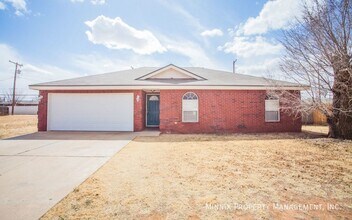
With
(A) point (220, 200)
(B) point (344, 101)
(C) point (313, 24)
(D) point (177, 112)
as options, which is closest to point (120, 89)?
(D) point (177, 112)

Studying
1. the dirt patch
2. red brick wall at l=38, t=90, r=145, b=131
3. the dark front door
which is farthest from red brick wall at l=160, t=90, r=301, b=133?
the dirt patch

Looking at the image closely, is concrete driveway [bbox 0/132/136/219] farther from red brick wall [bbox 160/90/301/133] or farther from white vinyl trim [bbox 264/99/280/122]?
white vinyl trim [bbox 264/99/280/122]

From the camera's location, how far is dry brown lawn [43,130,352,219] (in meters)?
2.91

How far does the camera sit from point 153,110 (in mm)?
13781

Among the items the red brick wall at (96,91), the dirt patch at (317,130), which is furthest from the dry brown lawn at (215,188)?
the dirt patch at (317,130)

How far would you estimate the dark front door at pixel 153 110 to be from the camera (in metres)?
13.7

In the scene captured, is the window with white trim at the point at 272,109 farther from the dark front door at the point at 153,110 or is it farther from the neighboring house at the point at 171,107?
the dark front door at the point at 153,110

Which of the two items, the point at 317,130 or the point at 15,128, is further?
the point at 15,128

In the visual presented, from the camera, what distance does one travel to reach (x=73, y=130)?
11.9m

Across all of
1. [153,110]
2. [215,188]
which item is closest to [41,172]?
[215,188]

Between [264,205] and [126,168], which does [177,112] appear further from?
[264,205]

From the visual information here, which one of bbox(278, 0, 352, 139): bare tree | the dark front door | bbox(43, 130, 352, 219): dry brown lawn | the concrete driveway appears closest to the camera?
bbox(43, 130, 352, 219): dry brown lawn

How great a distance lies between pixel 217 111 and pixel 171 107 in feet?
9.26

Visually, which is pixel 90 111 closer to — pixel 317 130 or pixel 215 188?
pixel 215 188
